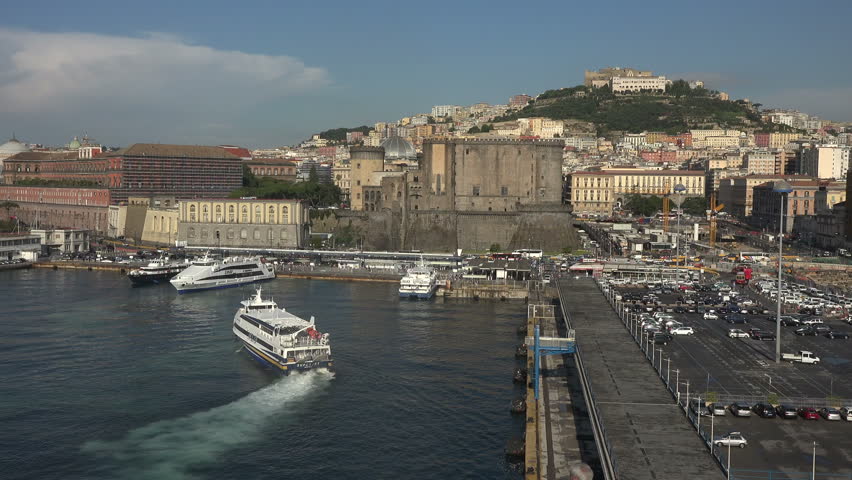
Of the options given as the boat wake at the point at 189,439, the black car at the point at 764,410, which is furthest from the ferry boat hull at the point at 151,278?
the black car at the point at 764,410

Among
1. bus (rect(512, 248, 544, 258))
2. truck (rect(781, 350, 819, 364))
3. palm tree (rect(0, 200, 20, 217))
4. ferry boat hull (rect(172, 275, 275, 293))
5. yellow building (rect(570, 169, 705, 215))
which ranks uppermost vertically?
yellow building (rect(570, 169, 705, 215))

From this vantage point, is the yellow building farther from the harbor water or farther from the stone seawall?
the harbor water

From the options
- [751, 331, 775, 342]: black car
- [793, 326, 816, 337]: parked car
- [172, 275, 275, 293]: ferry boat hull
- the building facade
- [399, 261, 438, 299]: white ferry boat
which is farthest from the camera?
the building facade

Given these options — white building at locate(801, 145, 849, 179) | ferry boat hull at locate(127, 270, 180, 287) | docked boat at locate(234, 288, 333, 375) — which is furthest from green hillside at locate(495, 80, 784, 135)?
docked boat at locate(234, 288, 333, 375)

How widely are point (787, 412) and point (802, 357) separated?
6.63m

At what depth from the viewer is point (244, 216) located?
201ft

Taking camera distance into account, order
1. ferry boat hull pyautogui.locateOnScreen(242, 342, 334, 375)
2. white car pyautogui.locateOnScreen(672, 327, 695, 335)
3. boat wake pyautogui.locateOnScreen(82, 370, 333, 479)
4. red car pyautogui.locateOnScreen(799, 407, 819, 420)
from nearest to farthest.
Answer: boat wake pyautogui.locateOnScreen(82, 370, 333, 479) → red car pyautogui.locateOnScreen(799, 407, 819, 420) → ferry boat hull pyautogui.locateOnScreen(242, 342, 334, 375) → white car pyautogui.locateOnScreen(672, 327, 695, 335)

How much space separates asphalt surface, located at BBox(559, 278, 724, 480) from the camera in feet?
45.3

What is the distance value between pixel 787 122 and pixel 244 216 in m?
121

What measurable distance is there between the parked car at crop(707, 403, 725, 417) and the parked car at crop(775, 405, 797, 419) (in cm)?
123

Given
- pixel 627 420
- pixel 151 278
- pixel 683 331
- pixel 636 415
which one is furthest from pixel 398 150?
pixel 627 420

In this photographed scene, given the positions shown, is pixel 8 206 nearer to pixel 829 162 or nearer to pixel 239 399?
pixel 239 399

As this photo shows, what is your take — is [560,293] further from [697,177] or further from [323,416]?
[697,177]

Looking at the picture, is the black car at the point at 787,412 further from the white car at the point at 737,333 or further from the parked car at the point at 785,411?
the white car at the point at 737,333
